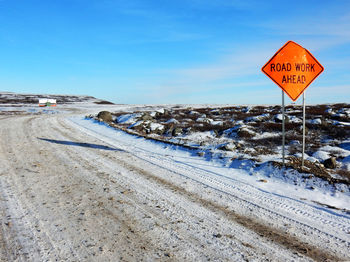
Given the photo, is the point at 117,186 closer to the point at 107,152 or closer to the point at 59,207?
the point at 59,207

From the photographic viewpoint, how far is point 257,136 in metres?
12.9

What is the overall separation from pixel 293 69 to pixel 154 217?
202 inches

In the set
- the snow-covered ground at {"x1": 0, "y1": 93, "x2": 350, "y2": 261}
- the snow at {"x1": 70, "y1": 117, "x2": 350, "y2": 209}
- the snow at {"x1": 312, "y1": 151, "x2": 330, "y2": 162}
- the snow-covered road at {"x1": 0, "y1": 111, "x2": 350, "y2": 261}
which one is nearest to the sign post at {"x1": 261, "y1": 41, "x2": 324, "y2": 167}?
the snow at {"x1": 70, "y1": 117, "x2": 350, "y2": 209}

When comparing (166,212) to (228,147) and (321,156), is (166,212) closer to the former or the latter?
(228,147)

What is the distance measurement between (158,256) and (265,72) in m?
5.21

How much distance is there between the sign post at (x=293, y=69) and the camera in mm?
6145

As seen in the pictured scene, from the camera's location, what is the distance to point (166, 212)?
4273 mm

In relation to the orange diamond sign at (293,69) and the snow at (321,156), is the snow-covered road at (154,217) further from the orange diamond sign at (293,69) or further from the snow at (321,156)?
the snow at (321,156)

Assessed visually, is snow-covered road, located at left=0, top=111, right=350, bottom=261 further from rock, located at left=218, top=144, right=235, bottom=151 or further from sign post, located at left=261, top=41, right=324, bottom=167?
sign post, located at left=261, top=41, right=324, bottom=167

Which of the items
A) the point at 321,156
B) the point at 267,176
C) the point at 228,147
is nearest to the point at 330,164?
the point at 321,156

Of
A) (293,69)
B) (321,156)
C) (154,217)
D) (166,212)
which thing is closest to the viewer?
(154,217)

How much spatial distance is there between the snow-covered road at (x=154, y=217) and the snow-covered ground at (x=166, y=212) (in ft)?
0.05

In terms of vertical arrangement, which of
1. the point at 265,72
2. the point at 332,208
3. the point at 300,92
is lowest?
the point at 332,208

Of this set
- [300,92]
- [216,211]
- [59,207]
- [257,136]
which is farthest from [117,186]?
[257,136]
